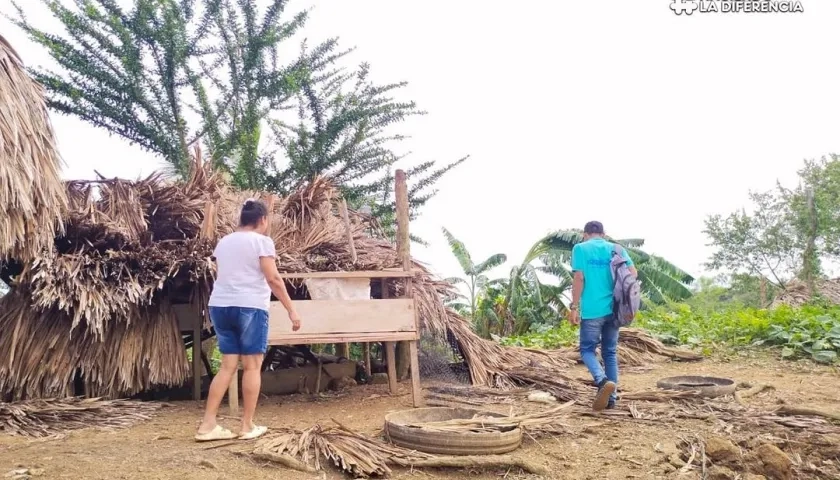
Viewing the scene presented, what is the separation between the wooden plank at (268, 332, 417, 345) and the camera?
228 inches

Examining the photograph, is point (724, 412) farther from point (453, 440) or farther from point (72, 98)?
→ point (72, 98)

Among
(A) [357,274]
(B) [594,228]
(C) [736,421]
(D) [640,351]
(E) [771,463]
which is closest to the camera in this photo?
(E) [771,463]

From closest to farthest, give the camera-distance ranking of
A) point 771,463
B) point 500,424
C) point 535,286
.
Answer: point 771,463
point 500,424
point 535,286

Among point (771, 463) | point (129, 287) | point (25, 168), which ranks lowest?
point (771, 463)

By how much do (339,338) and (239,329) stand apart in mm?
1550

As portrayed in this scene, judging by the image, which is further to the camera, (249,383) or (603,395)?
(603,395)

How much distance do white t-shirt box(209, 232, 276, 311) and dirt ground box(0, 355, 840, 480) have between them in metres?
0.94

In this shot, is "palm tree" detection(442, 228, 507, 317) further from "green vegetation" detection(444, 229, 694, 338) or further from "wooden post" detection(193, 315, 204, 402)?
"wooden post" detection(193, 315, 204, 402)

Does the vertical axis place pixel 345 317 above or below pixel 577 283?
below

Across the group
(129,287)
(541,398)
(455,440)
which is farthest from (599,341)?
(129,287)

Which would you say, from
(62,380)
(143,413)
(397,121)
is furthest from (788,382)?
(397,121)

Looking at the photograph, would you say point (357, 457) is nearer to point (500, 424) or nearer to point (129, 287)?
point (500, 424)

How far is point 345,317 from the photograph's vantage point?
19.5ft

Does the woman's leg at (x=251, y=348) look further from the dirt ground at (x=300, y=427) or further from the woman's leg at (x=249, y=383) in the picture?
the dirt ground at (x=300, y=427)
